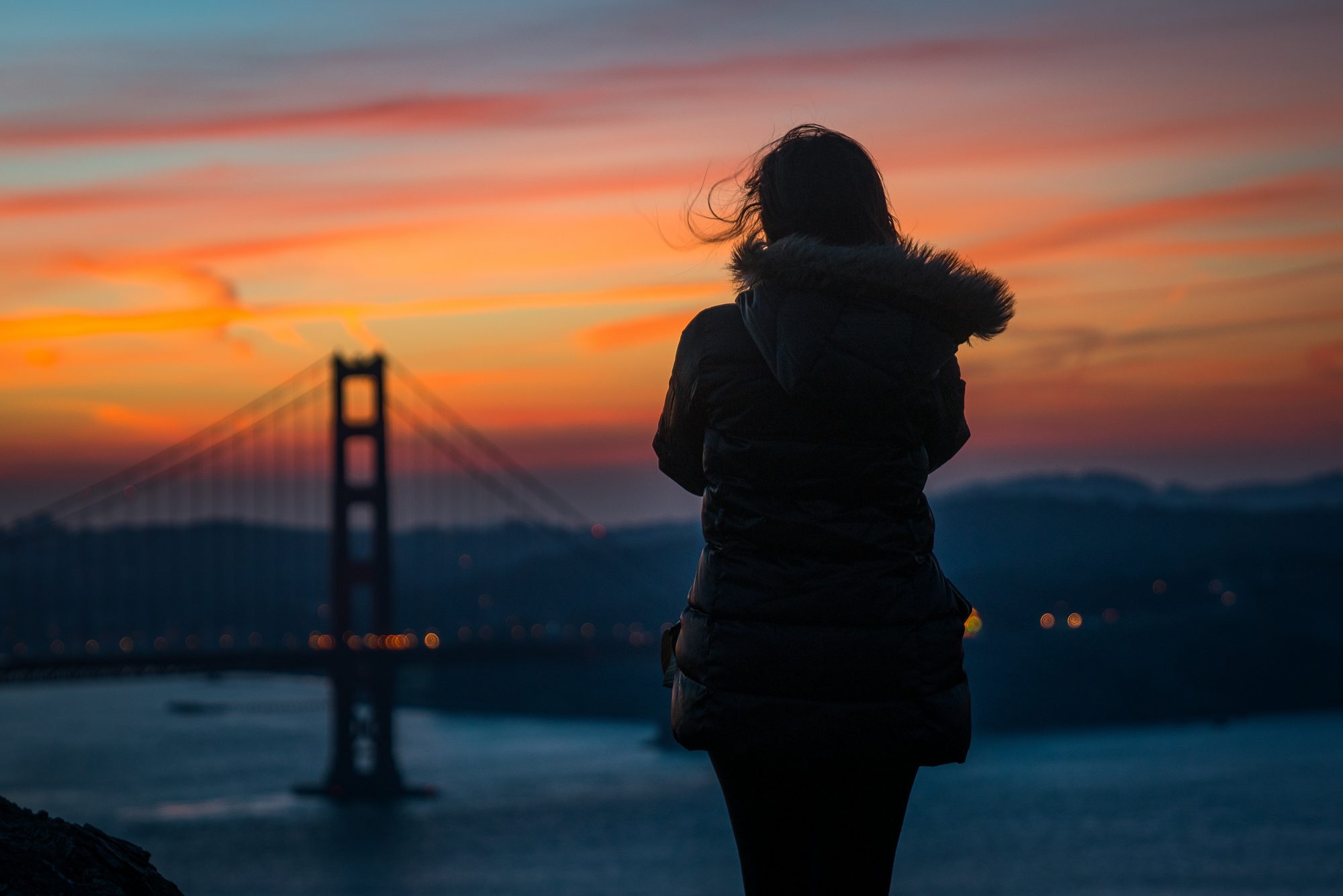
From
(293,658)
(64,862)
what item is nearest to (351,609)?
(293,658)

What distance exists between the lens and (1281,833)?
140 ft

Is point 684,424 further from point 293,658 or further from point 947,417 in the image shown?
point 293,658

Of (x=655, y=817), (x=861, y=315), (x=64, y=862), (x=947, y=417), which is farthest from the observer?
(x=655, y=817)

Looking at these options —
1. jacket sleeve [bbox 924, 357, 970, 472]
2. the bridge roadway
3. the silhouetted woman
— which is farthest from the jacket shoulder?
the bridge roadway

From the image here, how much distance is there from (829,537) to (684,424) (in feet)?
0.72

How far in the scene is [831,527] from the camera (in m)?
1.73

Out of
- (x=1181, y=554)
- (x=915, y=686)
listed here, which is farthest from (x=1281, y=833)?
(x=1181, y=554)

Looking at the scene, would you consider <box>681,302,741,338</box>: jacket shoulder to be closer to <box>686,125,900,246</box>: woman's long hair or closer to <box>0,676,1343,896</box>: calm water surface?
<box>686,125,900,246</box>: woman's long hair

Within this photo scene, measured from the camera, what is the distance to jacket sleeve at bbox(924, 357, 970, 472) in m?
1.81

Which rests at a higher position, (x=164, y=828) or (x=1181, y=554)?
(x=1181, y=554)

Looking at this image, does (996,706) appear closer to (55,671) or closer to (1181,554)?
(1181,554)

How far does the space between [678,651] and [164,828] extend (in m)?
47.1

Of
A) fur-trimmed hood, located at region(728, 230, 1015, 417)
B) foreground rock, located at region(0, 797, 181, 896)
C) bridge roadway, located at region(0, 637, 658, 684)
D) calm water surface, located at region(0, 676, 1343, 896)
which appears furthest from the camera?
calm water surface, located at region(0, 676, 1343, 896)

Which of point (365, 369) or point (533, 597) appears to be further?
point (533, 597)
